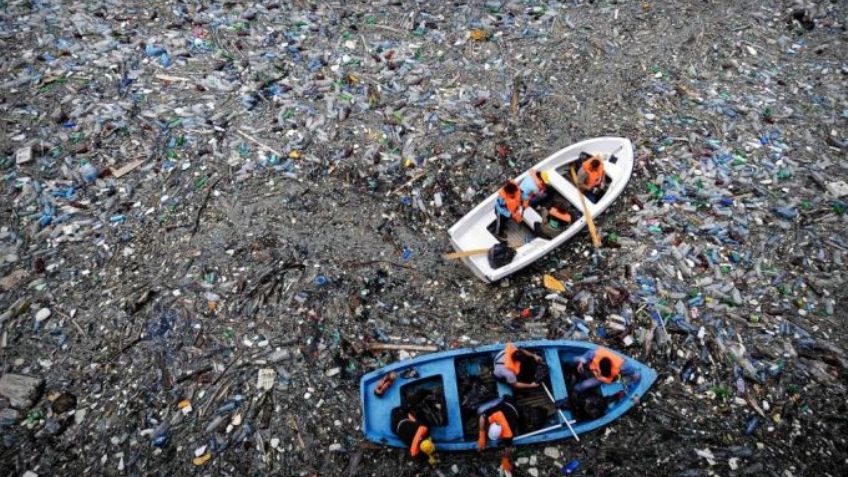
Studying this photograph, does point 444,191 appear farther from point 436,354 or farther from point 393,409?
point 393,409

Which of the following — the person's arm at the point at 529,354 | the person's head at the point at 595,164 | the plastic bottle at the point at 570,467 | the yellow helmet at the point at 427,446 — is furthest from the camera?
the person's head at the point at 595,164

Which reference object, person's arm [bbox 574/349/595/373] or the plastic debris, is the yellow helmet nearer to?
the plastic debris

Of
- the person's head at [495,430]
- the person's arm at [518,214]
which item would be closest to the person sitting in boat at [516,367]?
the person's head at [495,430]

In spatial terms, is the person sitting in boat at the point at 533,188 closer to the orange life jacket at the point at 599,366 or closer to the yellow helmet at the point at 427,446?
the orange life jacket at the point at 599,366

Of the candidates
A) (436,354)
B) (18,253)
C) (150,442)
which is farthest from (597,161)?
(18,253)

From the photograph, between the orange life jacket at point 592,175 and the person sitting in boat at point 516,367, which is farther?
the orange life jacket at point 592,175

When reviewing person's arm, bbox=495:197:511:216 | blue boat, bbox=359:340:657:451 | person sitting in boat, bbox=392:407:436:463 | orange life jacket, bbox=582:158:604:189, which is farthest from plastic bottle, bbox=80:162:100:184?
orange life jacket, bbox=582:158:604:189

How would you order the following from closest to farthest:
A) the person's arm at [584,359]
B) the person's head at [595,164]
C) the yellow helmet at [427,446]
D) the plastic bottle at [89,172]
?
the yellow helmet at [427,446] → the person's arm at [584,359] → the person's head at [595,164] → the plastic bottle at [89,172]

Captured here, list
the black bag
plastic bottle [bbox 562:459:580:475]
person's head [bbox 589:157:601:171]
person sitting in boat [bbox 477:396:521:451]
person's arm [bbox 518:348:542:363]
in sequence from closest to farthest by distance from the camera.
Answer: person sitting in boat [bbox 477:396:521:451]
plastic bottle [bbox 562:459:580:475]
person's arm [bbox 518:348:542:363]
the black bag
person's head [bbox 589:157:601:171]
